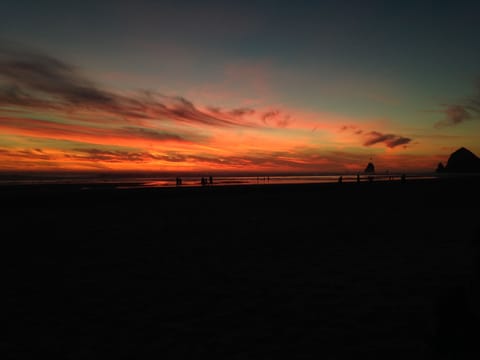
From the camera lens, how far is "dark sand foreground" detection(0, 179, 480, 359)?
4.50 metres

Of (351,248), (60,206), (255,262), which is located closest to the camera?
(255,262)

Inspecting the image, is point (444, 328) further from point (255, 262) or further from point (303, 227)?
point (303, 227)

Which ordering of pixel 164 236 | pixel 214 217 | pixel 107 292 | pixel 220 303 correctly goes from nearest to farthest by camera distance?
pixel 220 303
pixel 107 292
pixel 164 236
pixel 214 217

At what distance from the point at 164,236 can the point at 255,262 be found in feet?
15.8

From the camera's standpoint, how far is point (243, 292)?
260 inches

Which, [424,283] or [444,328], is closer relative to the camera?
[444,328]

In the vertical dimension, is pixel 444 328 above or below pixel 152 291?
above

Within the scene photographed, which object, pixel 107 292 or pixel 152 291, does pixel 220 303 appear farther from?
pixel 107 292

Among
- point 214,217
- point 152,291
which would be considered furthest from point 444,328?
point 214,217

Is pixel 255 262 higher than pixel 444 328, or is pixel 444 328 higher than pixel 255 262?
pixel 444 328

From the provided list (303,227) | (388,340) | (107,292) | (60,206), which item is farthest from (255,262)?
(60,206)

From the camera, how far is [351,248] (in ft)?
32.9

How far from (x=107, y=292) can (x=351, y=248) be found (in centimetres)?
677

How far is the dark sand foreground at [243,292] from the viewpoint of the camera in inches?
177
